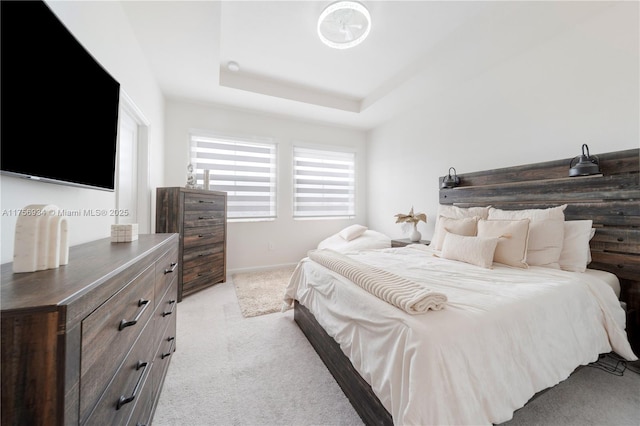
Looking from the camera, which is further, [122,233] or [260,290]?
[260,290]

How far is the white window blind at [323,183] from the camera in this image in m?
4.29

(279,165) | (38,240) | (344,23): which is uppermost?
(344,23)

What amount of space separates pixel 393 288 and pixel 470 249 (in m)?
1.14

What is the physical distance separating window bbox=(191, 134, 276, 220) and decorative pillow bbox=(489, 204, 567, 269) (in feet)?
10.9

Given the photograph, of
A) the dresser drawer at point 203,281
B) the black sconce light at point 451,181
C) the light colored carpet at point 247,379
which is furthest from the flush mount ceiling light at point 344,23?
the dresser drawer at point 203,281

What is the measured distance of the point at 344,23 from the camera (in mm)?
2096

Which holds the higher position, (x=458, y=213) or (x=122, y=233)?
(x=458, y=213)

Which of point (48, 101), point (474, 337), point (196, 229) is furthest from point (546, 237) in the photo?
point (196, 229)

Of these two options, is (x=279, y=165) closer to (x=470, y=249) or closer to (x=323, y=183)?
(x=323, y=183)

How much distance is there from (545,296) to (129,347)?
6.39ft

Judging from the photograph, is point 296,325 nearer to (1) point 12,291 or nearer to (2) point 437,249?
(2) point 437,249

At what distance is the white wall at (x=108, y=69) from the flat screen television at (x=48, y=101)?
0.28 ft

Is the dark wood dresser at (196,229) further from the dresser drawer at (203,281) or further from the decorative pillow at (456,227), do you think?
the decorative pillow at (456,227)

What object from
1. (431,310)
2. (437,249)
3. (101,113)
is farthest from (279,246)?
(431,310)
